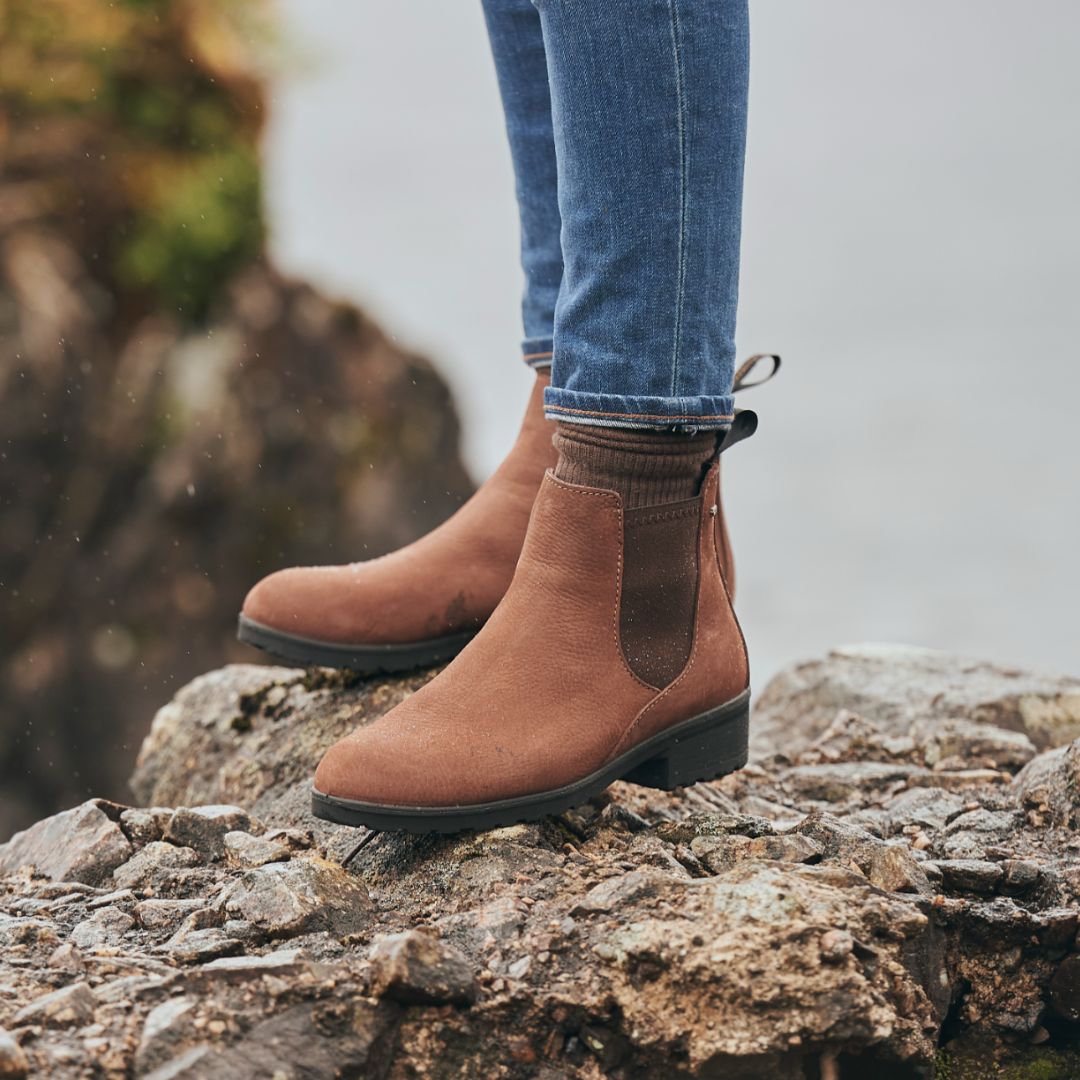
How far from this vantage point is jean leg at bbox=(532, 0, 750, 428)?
1.37 meters

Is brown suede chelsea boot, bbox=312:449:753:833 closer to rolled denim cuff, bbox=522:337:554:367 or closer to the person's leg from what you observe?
the person's leg

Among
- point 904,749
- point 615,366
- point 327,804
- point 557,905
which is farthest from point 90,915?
point 904,749

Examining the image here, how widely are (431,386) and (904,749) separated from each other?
5.48m

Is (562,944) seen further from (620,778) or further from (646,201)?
(646,201)

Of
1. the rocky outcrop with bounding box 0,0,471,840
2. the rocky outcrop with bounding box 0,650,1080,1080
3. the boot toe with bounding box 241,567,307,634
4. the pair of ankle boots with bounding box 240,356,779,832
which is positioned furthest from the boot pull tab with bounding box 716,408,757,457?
the rocky outcrop with bounding box 0,0,471,840

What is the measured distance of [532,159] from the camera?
1964mm

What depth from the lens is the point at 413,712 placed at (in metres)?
1.51

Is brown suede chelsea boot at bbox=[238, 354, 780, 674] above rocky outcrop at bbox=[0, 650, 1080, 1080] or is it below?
above

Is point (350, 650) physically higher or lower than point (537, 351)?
lower

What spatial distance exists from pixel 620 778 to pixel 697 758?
12 centimetres

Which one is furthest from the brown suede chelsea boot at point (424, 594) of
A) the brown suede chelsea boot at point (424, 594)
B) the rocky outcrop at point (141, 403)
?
the rocky outcrop at point (141, 403)

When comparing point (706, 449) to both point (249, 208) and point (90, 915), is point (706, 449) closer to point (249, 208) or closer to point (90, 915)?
point (90, 915)

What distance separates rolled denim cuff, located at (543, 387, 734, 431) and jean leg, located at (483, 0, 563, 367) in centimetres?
46

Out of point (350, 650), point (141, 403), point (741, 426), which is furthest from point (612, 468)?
point (141, 403)
